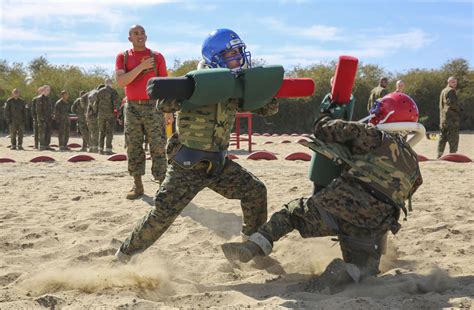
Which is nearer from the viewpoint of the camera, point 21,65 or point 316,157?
point 316,157

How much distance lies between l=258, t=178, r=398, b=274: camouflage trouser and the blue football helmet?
3.55 feet

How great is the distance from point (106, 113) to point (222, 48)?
38.9 ft

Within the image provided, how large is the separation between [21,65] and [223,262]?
41258mm

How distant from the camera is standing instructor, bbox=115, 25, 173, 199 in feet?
22.1

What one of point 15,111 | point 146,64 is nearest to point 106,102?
point 15,111

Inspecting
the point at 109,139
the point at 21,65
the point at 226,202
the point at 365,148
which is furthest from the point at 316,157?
the point at 21,65

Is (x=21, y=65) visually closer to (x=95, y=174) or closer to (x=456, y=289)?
(x=95, y=174)

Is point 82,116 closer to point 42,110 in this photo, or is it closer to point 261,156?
point 42,110

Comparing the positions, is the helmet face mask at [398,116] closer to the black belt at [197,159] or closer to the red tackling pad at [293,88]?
the red tackling pad at [293,88]

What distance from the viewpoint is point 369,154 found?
12.4 ft

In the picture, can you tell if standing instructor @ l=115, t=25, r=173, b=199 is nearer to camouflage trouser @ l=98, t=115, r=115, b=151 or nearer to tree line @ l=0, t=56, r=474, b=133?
camouflage trouser @ l=98, t=115, r=115, b=151

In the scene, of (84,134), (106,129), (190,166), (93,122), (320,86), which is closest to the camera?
(190,166)

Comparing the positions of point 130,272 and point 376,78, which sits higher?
point 376,78

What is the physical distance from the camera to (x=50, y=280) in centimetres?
399
